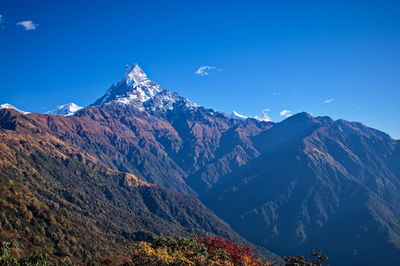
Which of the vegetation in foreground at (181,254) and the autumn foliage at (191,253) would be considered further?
the autumn foliage at (191,253)

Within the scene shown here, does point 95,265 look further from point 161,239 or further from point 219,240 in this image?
point 219,240

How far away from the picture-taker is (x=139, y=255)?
67.6 meters

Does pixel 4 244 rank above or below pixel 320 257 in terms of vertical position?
above

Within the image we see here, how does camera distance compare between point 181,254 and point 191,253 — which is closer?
point 181,254

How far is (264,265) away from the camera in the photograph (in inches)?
3356

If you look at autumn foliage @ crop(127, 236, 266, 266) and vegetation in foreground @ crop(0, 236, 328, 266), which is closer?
vegetation in foreground @ crop(0, 236, 328, 266)

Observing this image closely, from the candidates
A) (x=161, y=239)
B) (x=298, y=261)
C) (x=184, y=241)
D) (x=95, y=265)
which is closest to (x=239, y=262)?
(x=184, y=241)

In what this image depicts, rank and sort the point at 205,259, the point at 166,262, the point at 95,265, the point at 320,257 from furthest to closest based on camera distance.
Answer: the point at 95,265 < the point at 320,257 < the point at 205,259 < the point at 166,262

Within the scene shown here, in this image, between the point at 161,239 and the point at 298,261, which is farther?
the point at 298,261

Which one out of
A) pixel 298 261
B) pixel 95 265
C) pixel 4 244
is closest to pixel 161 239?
pixel 4 244

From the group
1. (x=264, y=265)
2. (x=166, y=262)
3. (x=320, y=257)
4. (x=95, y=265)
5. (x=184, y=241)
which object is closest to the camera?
(x=166, y=262)

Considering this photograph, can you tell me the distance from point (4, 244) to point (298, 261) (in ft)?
227

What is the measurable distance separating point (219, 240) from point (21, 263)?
3995 cm

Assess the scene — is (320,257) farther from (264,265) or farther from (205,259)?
(205,259)
